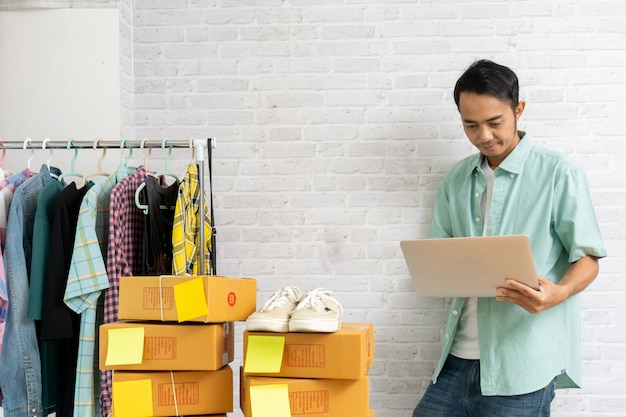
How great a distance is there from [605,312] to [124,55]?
7.20 feet

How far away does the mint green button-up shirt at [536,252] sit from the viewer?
7.15 ft

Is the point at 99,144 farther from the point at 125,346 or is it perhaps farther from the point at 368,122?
the point at 368,122

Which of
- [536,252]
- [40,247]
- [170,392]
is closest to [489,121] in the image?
[536,252]

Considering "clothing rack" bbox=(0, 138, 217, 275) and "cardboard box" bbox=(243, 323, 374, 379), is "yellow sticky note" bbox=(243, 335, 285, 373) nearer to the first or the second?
"cardboard box" bbox=(243, 323, 374, 379)

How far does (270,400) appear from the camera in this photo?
6.14ft

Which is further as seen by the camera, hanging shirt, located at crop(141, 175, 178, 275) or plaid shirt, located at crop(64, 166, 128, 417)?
hanging shirt, located at crop(141, 175, 178, 275)

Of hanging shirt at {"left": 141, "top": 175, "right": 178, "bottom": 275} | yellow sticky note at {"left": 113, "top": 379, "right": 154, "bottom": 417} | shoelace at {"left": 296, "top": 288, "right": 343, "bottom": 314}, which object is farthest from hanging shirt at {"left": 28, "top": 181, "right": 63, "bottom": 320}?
shoelace at {"left": 296, "top": 288, "right": 343, "bottom": 314}

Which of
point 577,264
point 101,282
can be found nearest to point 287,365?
point 101,282

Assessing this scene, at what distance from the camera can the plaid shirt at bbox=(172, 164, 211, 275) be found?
2.36 m

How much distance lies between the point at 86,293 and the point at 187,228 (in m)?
0.39

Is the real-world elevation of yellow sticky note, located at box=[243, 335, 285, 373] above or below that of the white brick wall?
below

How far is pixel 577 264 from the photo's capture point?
7.20 feet

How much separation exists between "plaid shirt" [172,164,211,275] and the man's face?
943 millimetres

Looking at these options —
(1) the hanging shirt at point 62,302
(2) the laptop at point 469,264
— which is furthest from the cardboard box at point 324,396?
(1) the hanging shirt at point 62,302
